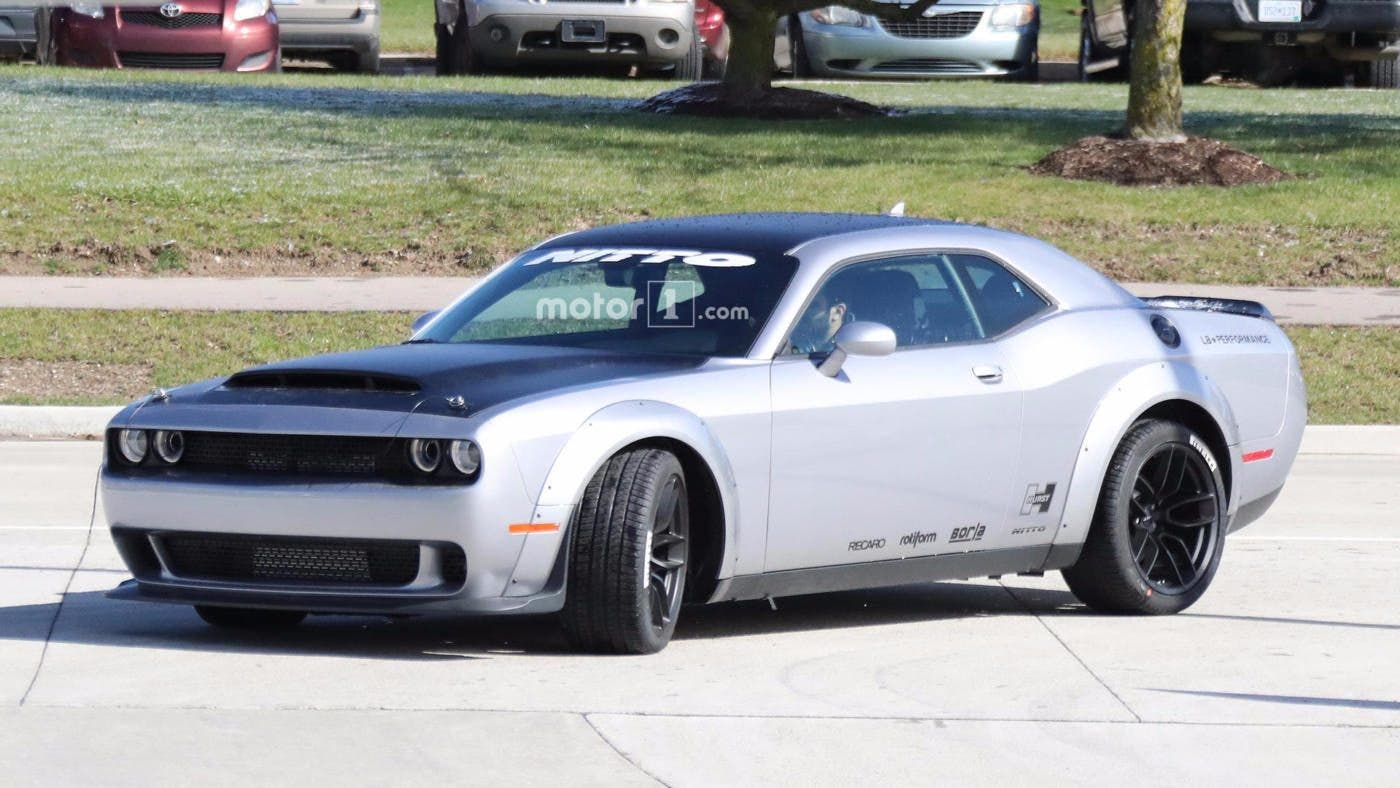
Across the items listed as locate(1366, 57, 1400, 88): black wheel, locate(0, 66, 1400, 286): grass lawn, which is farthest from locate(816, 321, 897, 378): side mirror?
locate(1366, 57, 1400, 88): black wheel

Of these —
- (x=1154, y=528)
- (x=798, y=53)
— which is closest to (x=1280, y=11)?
(x=798, y=53)

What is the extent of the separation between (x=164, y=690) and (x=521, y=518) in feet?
3.58

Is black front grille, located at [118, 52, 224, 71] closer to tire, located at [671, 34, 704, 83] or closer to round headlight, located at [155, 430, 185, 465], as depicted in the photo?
tire, located at [671, 34, 704, 83]

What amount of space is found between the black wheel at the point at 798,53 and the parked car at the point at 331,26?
15.7 feet

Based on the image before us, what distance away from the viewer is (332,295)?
16.1 meters

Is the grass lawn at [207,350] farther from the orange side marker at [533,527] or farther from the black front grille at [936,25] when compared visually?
the black front grille at [936,25]

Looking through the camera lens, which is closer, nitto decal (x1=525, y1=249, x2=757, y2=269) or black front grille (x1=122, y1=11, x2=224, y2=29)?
nitto decal (x1=525, y1=249, x2=757, y2=269)

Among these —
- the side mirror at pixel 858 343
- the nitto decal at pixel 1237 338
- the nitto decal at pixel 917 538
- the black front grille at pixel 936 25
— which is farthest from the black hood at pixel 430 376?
the black front grille at pixel 936 25

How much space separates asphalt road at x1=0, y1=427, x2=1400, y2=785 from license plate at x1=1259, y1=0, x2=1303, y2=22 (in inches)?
682

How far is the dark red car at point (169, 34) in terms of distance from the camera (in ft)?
82.2

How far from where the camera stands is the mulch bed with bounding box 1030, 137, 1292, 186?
63.4 feet

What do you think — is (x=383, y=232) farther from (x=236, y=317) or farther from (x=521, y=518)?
(x=521, y=518)

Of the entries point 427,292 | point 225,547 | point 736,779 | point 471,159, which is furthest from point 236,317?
point 736,779

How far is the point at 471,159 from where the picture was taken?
65.2 ft
